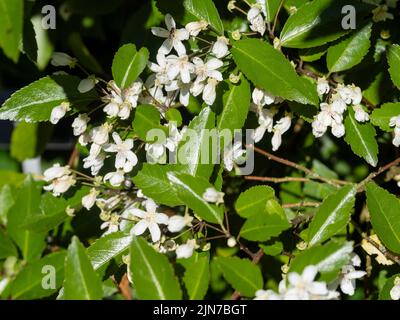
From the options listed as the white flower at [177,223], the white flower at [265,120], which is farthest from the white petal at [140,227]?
the white flower at [265,120]

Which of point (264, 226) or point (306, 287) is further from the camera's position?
point (264, 226)

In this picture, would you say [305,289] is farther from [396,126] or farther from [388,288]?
[396,126]

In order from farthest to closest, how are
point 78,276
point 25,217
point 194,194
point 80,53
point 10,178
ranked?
point 10,178 < point 80,53 < point 25,217 < point 194,194 < point 78,276

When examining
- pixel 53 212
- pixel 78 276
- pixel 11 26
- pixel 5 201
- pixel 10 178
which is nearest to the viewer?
pixel 11 26

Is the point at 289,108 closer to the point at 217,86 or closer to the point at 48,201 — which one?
the point at 217,86

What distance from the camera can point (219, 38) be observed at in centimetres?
126

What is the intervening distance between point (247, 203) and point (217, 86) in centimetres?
24

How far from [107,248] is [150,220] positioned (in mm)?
118

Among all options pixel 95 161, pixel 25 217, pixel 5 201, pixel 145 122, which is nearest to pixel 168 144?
pixel 145 122

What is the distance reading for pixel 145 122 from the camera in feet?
4.25

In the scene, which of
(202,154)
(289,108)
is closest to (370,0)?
(289,108)

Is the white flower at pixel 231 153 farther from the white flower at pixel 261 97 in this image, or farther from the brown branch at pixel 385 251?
the brown branch at pixel 385 251

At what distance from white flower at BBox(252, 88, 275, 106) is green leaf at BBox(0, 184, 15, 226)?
2.63ft

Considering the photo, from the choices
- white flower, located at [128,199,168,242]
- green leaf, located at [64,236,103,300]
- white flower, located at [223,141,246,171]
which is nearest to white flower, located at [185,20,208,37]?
white flower, located at [223,141,246,171]
